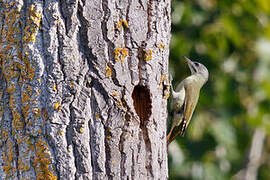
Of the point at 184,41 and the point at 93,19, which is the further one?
the point at 184,41

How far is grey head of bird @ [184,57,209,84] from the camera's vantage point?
606 centimetres

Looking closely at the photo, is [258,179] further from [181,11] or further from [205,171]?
[181,11]

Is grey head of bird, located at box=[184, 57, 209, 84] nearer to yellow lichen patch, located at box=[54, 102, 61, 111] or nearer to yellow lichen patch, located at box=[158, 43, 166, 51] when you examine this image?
yellow lichen patch, located at box=[158, 43, 166, 51]

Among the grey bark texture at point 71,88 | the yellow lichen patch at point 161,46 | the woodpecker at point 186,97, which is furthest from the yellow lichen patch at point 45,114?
the woodpecker at point 186,97

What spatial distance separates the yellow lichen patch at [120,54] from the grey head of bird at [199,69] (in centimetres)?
304

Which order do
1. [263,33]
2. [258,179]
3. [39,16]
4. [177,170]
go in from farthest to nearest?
[258,179] < [263,33] < [177,170] < [39,16]

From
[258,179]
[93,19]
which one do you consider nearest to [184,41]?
[258,179]

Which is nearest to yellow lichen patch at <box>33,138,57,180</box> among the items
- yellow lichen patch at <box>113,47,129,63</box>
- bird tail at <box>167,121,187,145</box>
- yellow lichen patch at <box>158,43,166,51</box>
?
yellow lichen patch at <box>113,47,129,63</box>

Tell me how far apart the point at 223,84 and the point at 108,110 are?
11.8 ft

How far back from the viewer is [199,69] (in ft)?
20.1

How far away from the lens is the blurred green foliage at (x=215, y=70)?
6.17m

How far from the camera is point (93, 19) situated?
297cm

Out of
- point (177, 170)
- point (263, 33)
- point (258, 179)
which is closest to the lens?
point (177, 170)

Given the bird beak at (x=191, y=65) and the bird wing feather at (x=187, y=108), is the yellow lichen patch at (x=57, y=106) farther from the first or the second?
the bird beak at (x=191, y=65)
